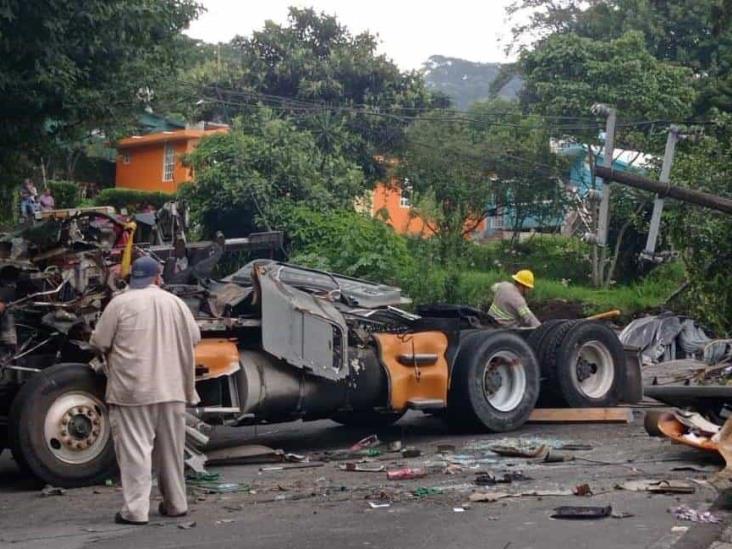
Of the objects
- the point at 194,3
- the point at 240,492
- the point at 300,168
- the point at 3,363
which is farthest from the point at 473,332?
the point at 300,168

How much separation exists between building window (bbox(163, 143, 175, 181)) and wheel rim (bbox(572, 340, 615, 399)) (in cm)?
2981

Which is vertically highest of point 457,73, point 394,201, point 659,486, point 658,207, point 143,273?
point 457,73

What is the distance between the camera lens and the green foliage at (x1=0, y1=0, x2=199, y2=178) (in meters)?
12.0

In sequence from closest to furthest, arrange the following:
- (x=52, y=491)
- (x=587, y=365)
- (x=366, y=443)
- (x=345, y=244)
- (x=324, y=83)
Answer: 1. (x=52, y=491)
2. (x=366, y=443)
3. (x=587, y=365)
4. (x=345, y=244)
5. (x=324, y=83)

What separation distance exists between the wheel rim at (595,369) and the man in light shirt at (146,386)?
6.30m

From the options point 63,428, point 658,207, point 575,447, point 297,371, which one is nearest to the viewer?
point 63,428

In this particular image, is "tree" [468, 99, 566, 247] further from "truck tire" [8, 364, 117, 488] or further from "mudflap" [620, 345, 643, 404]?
"truck tire" [8, 364, 117, 488]

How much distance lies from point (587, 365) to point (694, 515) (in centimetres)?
557

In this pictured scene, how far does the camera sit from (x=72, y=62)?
498 inches

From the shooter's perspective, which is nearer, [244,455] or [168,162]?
Answer: [244,455]

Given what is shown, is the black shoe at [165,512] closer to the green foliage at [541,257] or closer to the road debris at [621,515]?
the road debris at [621,515]

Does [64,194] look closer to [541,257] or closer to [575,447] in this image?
[541,257]

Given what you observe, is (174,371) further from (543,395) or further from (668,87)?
(668,87)

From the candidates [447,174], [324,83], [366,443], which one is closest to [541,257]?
[447,174]
